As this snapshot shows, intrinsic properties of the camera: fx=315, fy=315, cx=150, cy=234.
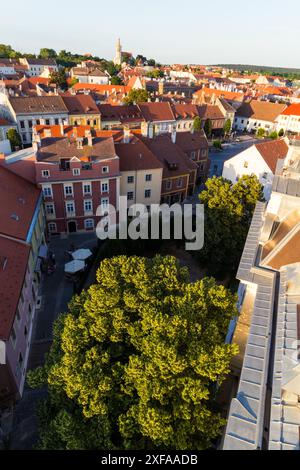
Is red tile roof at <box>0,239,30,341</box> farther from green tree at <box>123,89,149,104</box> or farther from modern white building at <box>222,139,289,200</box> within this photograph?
green tree at <box>123,89,149,104</box>

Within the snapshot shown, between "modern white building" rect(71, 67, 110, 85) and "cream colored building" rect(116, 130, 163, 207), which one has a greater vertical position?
"modern white building" rect(71, 67, 110, 85)

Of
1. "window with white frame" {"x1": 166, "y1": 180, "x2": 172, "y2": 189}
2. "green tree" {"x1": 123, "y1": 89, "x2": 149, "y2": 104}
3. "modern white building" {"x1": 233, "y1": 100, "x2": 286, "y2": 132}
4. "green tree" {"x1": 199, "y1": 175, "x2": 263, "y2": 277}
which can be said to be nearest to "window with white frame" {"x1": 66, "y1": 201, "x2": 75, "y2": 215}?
"window with white frame" {"x1": 166, "y1": 180, "x2": 172, "y2": 189}

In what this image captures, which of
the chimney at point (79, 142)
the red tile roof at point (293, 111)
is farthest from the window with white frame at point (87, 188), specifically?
the red tile roof at point (293, 111)

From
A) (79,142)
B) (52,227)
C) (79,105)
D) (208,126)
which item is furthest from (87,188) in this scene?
(208,126)

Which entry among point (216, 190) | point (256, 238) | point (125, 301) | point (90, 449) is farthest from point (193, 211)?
point (90, 449)

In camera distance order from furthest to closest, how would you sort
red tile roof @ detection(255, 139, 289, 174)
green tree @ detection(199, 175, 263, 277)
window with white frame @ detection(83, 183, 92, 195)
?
red tile roof @ detection(255, 139, 289, 174)
window with white frame @ detection(83, 183, 92, 195)
green tree @ detection(199, 175, 263, 277)
